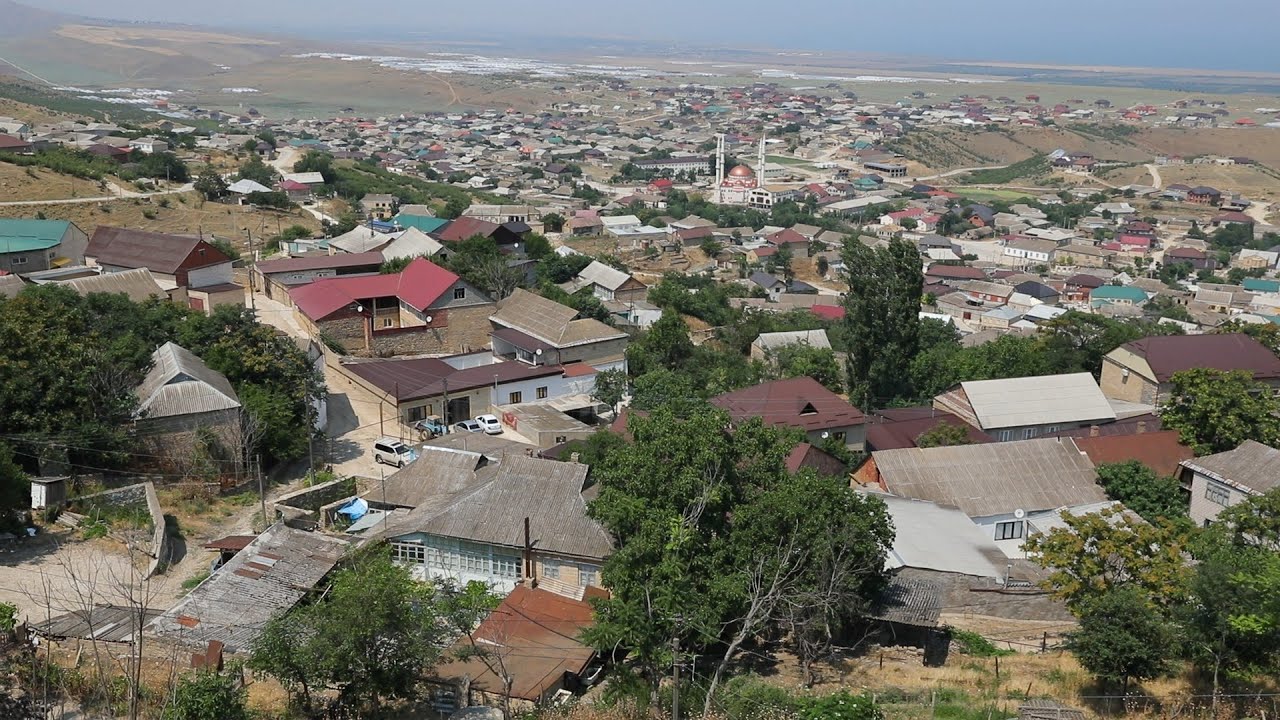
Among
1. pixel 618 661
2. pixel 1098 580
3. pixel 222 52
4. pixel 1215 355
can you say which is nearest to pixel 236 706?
pixel 618 661

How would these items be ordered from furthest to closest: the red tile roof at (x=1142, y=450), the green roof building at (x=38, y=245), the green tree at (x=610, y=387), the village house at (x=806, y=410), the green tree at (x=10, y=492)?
the green roof building at (x=38, y=245)
the green tree at (x=610, y=387)
the village house at (x=806, y=410)
the red tile roof at (x=1142, y=450)
the green tree at (x=10, y=492)

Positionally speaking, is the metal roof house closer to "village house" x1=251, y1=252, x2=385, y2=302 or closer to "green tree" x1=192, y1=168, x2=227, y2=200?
"village house" x1=251, y1=252, x2=385, y2=302

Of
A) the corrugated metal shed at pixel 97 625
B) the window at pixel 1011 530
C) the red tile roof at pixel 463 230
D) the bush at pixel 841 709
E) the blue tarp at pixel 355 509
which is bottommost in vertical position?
the window at pixel 1011 530

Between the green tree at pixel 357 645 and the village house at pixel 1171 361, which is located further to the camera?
the village house at pixel 1171 361

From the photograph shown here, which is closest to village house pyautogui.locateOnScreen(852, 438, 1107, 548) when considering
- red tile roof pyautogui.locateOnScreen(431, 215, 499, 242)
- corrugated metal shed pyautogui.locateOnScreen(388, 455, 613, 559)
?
corrugated metal shed pyautogui.locateOnScreen(388, 455, 613, 559)

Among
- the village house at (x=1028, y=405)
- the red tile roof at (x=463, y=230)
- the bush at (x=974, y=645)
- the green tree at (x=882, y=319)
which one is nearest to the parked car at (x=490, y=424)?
the green tree at (x=882, y=319)

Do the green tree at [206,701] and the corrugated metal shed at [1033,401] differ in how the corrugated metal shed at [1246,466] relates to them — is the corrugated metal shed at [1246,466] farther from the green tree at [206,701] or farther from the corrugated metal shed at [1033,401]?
the green tree at [206,701]

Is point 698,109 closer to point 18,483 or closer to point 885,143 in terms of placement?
point 885,143
